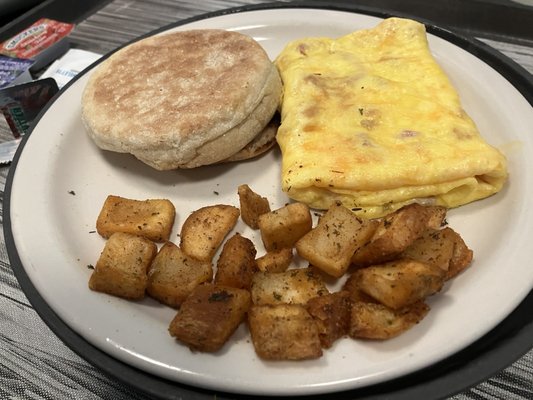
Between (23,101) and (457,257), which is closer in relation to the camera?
(457,257)

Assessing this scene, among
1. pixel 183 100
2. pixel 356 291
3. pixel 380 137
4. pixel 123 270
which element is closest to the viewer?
pixel 356 291

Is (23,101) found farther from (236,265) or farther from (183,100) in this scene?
(236,265)

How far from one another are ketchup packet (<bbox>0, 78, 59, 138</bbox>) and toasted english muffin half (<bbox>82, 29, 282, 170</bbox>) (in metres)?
0.49

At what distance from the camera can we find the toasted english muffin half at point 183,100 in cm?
170

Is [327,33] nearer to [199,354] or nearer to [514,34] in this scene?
[514,34]

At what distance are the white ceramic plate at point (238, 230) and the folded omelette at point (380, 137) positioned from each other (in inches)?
6.5

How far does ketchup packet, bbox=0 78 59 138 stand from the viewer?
7.43ft

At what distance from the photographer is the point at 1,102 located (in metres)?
2.26

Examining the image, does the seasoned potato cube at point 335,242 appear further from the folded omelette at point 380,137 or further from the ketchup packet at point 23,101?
the ketchup packet at point 23,101

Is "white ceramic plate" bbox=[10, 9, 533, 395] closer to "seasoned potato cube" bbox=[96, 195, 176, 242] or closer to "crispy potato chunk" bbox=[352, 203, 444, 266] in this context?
"seasoned potato cube" bbox=[96, 195, 176, 242]

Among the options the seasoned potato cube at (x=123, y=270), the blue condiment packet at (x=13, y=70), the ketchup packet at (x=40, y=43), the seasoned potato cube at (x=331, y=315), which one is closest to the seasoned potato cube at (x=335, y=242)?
the seasoned potato cube at (x=331, y=315)

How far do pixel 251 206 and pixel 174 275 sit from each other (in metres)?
0.36

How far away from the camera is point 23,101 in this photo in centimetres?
231

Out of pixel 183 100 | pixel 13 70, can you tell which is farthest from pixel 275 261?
pixel 13 70
